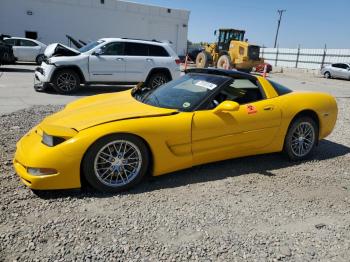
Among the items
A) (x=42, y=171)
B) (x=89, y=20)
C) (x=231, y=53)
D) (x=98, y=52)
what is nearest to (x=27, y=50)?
(x=98, y=52)

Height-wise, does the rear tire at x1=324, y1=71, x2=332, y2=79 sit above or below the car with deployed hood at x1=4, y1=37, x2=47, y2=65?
below

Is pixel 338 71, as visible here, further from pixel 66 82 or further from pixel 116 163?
pixel 116 163

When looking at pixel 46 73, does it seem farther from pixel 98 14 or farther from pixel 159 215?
pixel 98 14

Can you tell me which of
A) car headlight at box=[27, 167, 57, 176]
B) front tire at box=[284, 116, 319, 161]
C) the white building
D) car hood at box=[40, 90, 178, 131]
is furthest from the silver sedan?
car headlight at box=[27, 167, 57, 176]

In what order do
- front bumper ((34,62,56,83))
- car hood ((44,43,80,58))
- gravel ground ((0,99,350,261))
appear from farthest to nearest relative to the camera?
car hood ((44,43,80,58)) < front bumper ((34,62,56,83)) < gravel ground ((0,99,350,261))

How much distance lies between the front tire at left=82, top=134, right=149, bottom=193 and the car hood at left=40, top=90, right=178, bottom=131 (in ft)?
0.82

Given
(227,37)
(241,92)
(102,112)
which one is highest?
(227,37)

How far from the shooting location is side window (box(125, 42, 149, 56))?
11.2 meters

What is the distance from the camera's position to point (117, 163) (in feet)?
12.3

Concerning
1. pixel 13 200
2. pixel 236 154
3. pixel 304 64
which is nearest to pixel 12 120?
pixel 13 200

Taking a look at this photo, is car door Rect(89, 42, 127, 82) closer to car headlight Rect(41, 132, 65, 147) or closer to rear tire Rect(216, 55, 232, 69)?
car headlight Rect(41, 132, 65, 147)

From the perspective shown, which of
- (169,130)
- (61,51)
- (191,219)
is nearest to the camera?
(191,219)

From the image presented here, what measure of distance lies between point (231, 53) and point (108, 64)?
45.0 feet

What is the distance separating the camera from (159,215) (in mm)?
3416
